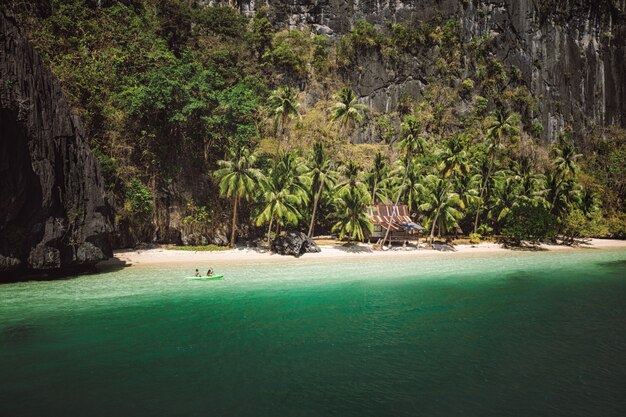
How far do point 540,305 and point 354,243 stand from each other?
2517cm

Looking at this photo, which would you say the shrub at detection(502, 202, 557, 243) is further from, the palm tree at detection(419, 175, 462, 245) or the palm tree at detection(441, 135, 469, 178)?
the palm tree at detection(441, 135, 469, 178)

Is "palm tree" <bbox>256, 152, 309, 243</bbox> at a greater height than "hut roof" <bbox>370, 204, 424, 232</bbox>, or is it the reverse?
"palm tree" <bbox>256, 152, 309, 243</bbox>

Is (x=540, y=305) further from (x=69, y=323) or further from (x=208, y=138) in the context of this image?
(x=208, y=138)

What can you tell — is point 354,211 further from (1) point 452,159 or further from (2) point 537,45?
(2) point 537,45

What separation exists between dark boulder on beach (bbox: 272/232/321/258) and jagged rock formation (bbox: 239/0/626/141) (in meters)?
37.1

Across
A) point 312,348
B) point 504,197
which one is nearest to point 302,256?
point 312,348

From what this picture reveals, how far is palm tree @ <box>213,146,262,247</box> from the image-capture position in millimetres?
37344

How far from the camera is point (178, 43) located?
179 feet

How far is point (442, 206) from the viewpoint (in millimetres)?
45250

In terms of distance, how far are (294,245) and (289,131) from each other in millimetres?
21297

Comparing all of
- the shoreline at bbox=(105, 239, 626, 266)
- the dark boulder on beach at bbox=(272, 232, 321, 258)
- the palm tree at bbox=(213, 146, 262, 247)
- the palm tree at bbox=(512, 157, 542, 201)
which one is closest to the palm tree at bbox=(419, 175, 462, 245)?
the shoreline at bbox=(105, 239, 626, 266)

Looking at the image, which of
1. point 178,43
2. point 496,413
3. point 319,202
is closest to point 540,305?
point 496,413

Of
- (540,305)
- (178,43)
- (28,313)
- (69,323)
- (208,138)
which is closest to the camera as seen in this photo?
(69,323)

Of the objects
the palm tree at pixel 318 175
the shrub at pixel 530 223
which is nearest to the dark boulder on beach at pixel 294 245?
the palm tree at pixel 318 175
